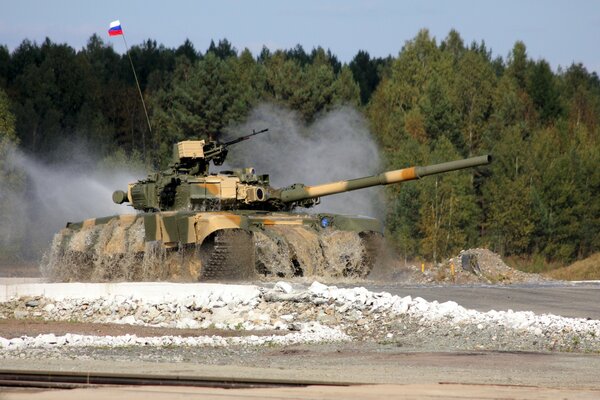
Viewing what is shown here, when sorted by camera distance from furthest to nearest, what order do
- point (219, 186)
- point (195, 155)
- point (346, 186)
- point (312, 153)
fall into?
point (312, 153) → point (195, 155) → point (346, 186) → point (219, 186)

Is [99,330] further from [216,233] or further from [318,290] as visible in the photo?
[216,233]

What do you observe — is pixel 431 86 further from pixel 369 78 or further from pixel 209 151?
pixel 369 78

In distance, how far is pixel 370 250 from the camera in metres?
31.1

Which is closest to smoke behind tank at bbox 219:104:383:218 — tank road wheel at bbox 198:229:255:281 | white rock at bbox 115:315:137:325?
tank road wheel at bbox 198:229:255:281

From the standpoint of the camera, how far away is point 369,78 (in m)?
129

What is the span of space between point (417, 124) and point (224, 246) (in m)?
50.0

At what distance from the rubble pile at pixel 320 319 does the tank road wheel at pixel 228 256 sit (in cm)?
293

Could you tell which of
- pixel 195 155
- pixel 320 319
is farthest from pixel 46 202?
pixel 320 319

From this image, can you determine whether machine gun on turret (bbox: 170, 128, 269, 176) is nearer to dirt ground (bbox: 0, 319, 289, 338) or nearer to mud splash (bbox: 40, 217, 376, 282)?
mud splash (bbox: 40, 217, 376, 282)

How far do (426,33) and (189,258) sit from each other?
2626 inches

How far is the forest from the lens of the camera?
6234 centimetres

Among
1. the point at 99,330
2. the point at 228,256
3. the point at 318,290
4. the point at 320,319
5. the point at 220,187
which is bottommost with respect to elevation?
the point at 99,330

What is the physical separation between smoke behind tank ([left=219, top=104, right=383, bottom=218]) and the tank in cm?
3087

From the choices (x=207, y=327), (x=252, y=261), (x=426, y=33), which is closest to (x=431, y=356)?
(x=207, y=327)
